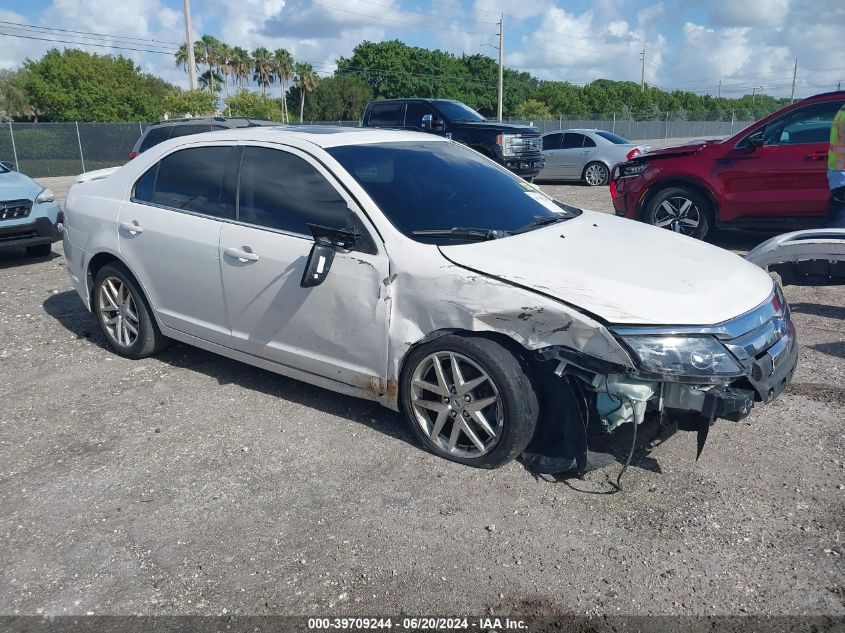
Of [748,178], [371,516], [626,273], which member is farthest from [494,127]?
[371,516]

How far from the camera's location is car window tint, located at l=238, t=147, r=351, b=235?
4172mm

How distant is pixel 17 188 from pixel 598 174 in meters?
13.4

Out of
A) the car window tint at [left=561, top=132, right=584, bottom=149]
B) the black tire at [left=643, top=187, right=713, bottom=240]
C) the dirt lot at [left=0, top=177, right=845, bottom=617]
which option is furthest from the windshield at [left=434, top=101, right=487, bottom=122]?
the dirt lot at [left=0, top=177, right=845, bottom=617]

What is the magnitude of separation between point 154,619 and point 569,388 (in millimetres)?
2023

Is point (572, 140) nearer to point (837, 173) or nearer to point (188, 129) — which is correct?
point (188, 129)

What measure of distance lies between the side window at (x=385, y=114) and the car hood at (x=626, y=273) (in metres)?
11.7

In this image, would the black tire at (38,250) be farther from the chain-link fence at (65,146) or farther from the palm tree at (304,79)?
the palm tree at (304,79)

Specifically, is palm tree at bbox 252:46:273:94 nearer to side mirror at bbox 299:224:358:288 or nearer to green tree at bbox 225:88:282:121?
green tree at bbox 225:88:282:121

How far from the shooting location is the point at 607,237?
→ 425cm

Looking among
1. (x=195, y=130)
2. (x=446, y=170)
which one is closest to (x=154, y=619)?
(x=446, y=170)

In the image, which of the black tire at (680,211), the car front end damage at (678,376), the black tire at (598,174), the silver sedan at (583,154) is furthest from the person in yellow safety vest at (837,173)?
the black tire at (598,174)

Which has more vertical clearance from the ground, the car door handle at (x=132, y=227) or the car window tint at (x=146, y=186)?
the car window tint at (x=146, y=186)

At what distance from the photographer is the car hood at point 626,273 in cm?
332

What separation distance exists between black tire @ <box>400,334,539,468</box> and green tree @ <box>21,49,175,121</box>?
180 feet
